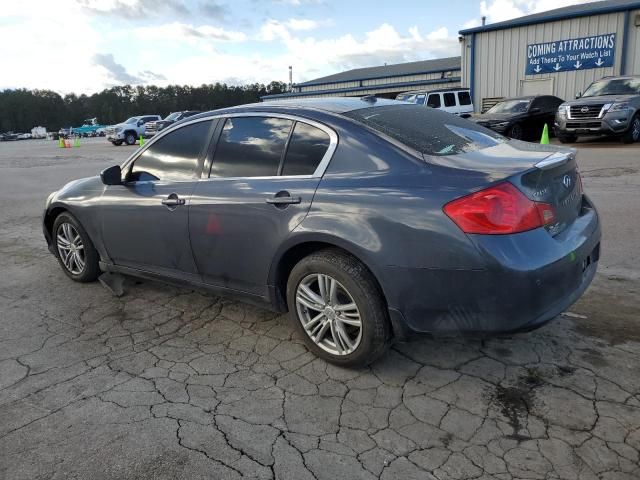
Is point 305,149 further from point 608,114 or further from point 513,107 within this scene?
point 513,107

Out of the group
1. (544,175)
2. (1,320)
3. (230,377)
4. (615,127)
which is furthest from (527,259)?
(615,127)

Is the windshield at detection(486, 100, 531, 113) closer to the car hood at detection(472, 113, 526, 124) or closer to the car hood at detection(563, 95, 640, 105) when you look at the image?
the car hood at detection(472, 113, 526, 124)

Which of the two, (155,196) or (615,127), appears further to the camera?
(615,127)

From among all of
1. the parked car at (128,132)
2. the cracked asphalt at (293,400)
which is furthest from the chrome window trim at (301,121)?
the parked car at (128,132)

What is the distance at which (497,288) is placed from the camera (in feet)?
8.55

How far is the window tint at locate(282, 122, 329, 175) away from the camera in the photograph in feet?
10.6

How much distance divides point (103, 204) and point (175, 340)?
58.3 inches

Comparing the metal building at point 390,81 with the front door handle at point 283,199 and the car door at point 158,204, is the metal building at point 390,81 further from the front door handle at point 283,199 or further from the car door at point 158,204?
the front door handle at point 283,199

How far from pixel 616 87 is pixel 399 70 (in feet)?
91.4

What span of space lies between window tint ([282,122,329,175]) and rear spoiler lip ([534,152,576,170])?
1.23 m

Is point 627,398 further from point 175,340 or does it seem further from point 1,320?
point 1,320

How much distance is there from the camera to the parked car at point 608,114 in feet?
46.9

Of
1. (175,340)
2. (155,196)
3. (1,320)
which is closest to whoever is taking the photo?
(175,340)

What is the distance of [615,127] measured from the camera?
14.3 meters
